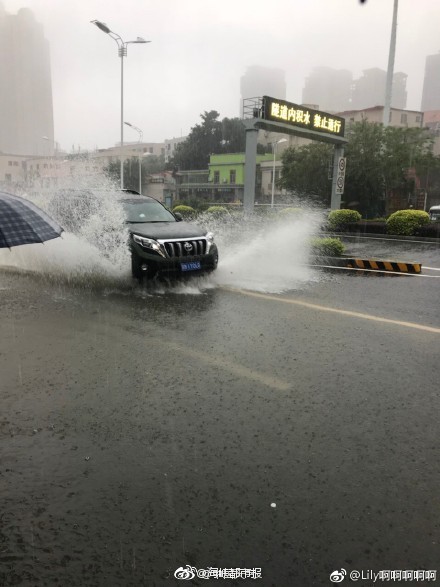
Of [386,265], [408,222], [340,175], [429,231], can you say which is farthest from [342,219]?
[386,265]

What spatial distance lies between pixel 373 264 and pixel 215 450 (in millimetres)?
9027

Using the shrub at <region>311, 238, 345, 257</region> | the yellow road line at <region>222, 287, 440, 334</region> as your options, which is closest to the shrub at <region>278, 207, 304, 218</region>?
the shrub at <region>311, 238, 345, 257</region>

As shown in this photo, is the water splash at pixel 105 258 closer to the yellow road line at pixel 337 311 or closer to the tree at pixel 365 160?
the yellow road line at pixel 337 311

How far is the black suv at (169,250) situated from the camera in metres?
8.09

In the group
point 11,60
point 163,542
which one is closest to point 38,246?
point 163,542

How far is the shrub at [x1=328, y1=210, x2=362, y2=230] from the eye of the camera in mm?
22156

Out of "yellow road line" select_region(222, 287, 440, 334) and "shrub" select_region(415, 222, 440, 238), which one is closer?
"yellow road line" select_region(222, 287, 440, 334)

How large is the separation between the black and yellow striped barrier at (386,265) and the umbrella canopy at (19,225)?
8.80 m

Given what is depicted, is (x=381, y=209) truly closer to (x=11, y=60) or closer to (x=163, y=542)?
(x=163, y=542)

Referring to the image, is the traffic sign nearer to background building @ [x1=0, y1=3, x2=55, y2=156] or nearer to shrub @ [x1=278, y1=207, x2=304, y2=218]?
shrub @ [x1=278, y1=207, x2=304, y2=218]

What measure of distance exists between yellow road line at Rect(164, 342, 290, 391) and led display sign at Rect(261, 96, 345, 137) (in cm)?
1368

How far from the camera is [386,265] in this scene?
1112 cm

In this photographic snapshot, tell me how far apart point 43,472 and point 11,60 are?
636ft

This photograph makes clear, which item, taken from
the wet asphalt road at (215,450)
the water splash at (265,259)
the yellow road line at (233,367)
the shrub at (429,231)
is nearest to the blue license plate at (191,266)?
the water splash at (265,259)
